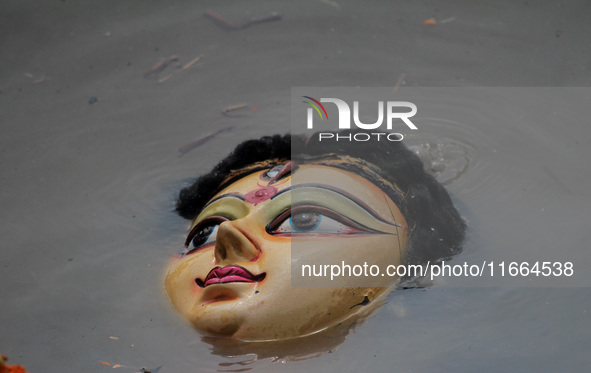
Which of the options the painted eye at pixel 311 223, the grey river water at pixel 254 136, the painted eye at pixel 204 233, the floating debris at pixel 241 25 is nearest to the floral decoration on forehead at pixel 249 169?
the painted eye at pixel 204 233

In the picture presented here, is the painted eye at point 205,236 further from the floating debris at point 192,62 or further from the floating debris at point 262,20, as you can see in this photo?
the floating debris at point 262,20

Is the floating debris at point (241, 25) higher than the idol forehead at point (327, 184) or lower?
higher

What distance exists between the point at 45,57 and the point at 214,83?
139 cm

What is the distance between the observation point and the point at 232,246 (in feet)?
10.8

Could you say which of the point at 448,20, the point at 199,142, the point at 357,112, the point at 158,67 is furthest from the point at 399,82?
the point at 158,67

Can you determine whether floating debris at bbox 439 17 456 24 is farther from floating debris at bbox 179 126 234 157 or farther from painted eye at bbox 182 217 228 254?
painted eye at bbox 182 217 228 254

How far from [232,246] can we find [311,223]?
425 millimetres

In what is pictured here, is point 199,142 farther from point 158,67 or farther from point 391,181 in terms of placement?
point 391,181

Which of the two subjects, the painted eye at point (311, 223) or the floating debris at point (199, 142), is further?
the floating debris at point (199, 142)

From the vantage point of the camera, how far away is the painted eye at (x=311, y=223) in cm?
341

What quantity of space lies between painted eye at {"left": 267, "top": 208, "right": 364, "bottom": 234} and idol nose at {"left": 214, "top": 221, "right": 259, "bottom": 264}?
18cm

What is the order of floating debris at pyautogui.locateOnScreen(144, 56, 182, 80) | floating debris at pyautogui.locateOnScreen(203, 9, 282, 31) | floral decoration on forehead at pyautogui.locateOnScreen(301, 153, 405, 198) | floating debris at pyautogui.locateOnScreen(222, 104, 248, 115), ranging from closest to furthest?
floral decoration on forehead at pyautogui.locateOnScreen(301, 153, 405, 198), floating debris at pyautogui.locateOnScreen(222, 104, 248, 115), floating debris at pyautogui.locateOnScreen(144, 56, 182, 80), floating debris at pyautogui.locateOnScreen(203, 9, 282, 31)

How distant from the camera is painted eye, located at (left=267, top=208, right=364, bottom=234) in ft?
11.2

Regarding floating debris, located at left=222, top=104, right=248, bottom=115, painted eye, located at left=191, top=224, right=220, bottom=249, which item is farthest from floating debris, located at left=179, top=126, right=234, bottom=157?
painted eye, located at left=191, top=224, right=220, bottom=249
